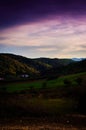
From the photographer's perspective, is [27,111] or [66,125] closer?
[66,125]

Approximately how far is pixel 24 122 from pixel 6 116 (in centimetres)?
A: 408

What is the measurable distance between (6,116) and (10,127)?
5.61 metres

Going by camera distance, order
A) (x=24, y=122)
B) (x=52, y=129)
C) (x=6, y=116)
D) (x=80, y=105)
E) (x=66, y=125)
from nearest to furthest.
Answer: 1. (x=52, y=129)
2. (x=66, y=125)
3. (x=24, y=122)
4. (x=6, y=116)
5. (x=80, y=105)

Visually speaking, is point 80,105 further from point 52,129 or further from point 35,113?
point 52,129

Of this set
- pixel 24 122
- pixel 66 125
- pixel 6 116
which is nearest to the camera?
pixel 66 125

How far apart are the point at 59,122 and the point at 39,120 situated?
5.80 feet

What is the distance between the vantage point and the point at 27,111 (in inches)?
1078

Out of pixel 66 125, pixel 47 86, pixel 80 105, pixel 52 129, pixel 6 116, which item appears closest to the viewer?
pixel 52 129

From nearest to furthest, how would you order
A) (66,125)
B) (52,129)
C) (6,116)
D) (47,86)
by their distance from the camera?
(52,129), (66,125), (6,116), (47,86)

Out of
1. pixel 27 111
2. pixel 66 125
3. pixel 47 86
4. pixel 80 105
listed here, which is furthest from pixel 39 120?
pixel 47 86

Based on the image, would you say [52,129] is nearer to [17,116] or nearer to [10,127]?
[10,127]

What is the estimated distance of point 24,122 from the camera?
73.3 feet

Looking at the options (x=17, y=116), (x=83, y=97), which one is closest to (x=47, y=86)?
(x=83, y=97)

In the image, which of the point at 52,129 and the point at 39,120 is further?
the point at 39,120
